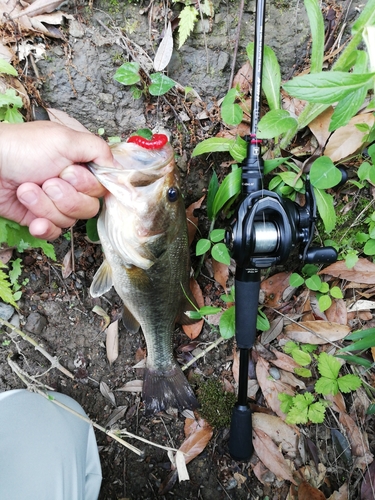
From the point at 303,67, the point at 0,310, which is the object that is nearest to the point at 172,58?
the point at 303,67

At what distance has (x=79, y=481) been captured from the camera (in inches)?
85.3

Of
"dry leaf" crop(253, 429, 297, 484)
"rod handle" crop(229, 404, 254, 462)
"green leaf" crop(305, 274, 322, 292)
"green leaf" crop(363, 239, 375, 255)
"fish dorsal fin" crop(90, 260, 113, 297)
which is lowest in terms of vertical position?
"dry leaf" crop(253, 429, 297, 484)

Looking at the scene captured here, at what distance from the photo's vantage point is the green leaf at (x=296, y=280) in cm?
236

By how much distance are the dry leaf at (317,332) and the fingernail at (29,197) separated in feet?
5.98

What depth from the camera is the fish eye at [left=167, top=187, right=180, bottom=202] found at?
1.88 metres

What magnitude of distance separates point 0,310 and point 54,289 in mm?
369

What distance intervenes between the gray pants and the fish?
508mm

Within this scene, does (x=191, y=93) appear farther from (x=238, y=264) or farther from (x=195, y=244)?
(x=238, y=264)

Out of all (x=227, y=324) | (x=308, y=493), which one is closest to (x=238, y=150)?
(x=227, y=324)

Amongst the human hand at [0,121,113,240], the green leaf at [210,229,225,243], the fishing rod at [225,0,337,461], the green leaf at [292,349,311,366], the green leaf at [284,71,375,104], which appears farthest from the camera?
the green leaf at [292,349,311,366]

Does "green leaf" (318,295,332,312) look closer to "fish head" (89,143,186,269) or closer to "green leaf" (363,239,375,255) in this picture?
"green leaf" (363,239,375,255)

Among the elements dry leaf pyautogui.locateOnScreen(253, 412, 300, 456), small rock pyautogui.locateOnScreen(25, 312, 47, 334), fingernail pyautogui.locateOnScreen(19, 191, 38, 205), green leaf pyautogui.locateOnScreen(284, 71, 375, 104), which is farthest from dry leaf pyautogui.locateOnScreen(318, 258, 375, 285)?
small rock pyautogui.locateOnScreen(25, 312, 47, 334)

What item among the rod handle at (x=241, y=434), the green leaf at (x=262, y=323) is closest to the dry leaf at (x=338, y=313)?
the green leaf at (x=262, y=323)

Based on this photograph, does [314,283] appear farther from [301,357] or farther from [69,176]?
[69,176]
